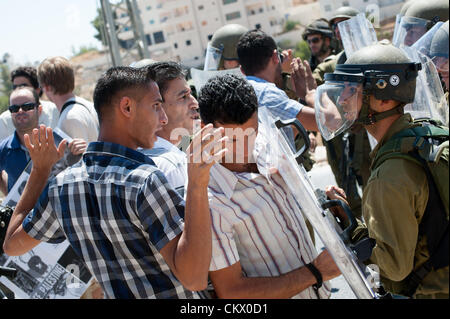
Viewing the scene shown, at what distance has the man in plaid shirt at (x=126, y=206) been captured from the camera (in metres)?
1.98

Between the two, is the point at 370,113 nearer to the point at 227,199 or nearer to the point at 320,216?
the point at 320,216

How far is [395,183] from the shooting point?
190 cm

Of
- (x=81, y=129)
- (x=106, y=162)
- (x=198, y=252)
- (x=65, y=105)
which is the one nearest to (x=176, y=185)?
(x=106, y=162)

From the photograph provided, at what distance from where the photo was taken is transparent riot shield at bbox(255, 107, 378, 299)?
6.82 feet

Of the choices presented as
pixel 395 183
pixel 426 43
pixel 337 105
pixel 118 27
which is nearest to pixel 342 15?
pixel 426 43

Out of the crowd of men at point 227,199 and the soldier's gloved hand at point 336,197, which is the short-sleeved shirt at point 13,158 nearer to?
the crowd of men at point 227,199

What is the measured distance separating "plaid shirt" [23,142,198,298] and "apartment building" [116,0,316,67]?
182 ft

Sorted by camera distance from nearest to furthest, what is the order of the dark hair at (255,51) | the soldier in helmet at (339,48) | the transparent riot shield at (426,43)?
the transparent riot shield at (426,43), the dark hair at (255,51), the soldier in helmet at (339,48)

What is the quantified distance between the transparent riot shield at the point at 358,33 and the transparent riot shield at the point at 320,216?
1.68 m

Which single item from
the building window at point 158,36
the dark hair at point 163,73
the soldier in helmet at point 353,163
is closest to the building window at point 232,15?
the building window at point 158,36

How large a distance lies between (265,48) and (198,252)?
228 cm

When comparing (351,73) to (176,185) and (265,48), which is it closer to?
(176,185)

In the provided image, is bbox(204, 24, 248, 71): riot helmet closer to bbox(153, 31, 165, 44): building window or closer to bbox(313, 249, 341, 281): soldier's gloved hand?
bbox(313, 249, 341, 281): soldier's gloved hand

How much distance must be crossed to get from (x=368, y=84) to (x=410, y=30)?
155 cm
